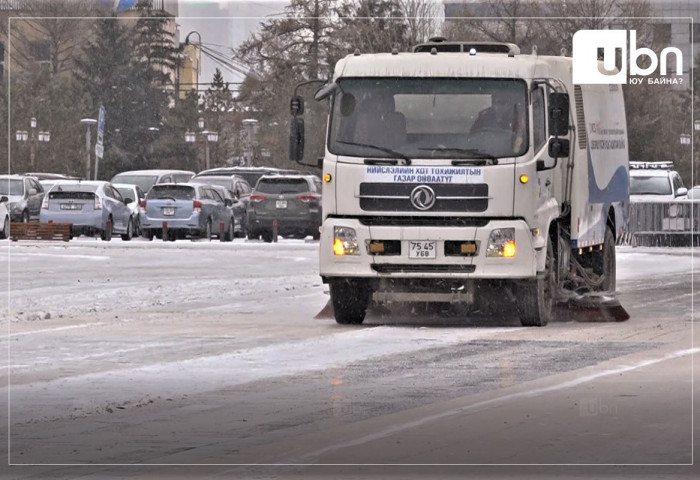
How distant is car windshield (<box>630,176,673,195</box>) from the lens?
109 feet

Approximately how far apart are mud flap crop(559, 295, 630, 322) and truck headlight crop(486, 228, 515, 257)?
233 centimetres

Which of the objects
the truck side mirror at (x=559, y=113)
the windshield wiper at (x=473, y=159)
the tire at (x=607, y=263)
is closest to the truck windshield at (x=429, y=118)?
the windshield wiper at (x=473, y=159)

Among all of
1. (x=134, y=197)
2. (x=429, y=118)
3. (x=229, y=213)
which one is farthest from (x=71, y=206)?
(x=429, y=118)

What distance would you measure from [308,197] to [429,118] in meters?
19.0

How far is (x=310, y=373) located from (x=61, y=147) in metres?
10.4

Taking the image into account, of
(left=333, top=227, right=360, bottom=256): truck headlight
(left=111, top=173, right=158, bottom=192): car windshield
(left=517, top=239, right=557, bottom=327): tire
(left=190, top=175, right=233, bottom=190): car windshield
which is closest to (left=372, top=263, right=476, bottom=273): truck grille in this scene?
(left=333, top=227, right=360, bottom=256): truck headlight

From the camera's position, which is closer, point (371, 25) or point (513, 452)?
point (513, 452)

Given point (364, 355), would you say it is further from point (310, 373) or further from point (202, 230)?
point (202, 230)

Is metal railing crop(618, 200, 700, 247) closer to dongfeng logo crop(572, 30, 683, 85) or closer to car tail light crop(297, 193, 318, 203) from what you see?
car tail light crop(297, 193, 318, 203)

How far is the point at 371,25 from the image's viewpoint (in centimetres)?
1783

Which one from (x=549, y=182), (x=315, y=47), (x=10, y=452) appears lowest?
(x=10, y=452)

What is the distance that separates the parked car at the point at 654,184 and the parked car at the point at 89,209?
9.91 m

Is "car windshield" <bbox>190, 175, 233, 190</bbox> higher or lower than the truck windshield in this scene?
lower

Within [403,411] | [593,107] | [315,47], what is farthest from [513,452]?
[593,107]
